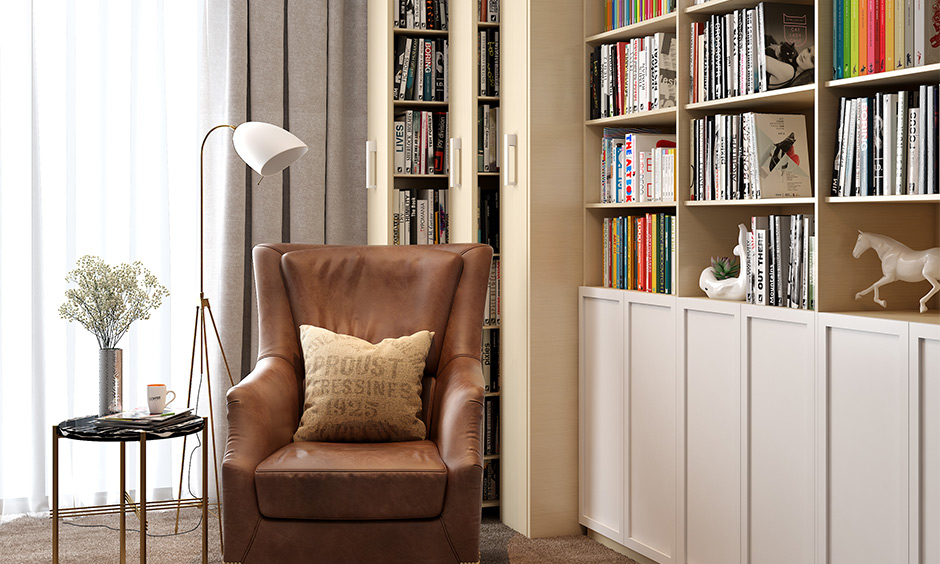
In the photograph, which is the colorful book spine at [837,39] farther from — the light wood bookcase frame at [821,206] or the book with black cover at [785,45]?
the book with black cover at [785,45]

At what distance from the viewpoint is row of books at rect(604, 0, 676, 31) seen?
2973mm

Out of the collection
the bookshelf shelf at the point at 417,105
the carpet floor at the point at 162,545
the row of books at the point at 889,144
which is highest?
the bookshelf shelf at the point at 417,105

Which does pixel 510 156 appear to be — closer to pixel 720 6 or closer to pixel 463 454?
pixel 720 6

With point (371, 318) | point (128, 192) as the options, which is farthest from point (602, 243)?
point (128, 192)

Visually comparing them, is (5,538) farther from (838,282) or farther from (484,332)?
(838,282)

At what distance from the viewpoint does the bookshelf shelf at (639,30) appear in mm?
2937

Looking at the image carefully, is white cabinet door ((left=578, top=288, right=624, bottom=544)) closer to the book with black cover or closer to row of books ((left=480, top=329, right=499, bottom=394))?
row of books ((left=480, top=329, right=499, bottom=394))

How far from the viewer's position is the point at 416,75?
12.0ft

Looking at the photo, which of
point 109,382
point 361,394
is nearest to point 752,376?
point 361,394

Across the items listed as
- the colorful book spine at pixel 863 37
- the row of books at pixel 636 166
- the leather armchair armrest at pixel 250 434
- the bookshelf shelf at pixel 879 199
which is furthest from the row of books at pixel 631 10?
the leather armchair armrest at pixel 250 434

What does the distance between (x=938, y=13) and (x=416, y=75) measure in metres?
2.01

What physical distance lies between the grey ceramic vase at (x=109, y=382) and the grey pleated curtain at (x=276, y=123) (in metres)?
0.90

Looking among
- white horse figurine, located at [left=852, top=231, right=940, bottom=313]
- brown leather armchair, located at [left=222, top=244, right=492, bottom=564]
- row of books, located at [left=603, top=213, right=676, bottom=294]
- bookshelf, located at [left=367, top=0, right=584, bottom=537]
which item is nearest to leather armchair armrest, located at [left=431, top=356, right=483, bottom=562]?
brown leather armchair, located at [left=222, top=244, right=492, bottom=564]

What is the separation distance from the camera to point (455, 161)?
140 inches
